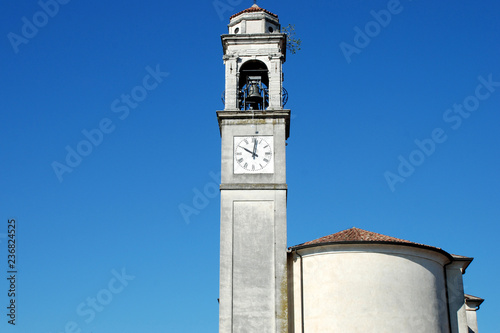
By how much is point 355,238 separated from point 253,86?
642 centimetres

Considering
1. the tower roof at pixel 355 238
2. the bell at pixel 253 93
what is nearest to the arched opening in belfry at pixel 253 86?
the bell at pixel 253 93

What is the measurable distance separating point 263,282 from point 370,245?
3518 mm

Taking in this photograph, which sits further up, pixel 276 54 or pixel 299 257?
pixel 276 54

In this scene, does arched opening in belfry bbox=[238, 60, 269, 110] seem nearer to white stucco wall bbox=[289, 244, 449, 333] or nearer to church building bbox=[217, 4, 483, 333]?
church building bbox=[217, 4, 483, 333]

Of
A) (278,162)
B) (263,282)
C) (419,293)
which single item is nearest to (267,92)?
(278,162)

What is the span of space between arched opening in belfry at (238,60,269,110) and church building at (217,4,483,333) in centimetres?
45

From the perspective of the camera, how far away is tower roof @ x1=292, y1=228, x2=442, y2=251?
73.5 ft

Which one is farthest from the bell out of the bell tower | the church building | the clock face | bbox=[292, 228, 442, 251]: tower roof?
bbox=[292, 228, 442, 251]: tower roof

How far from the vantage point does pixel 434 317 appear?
22422mm

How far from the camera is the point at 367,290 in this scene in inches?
861

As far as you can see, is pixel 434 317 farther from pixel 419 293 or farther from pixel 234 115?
pixel 234 115

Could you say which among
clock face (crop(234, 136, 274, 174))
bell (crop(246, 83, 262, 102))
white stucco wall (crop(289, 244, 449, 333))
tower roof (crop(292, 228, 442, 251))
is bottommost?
white stucco wall (crop(289, 244, 449, 333))

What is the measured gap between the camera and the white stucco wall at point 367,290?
2169 cm

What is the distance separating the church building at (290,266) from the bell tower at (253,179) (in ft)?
0.11
